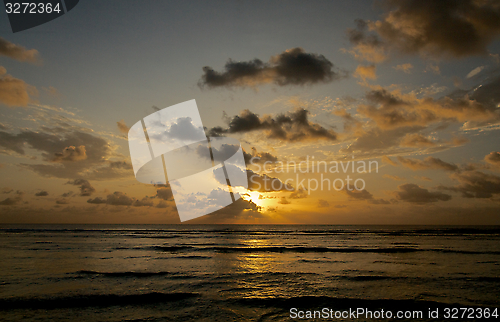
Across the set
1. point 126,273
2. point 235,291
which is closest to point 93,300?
point 126,273

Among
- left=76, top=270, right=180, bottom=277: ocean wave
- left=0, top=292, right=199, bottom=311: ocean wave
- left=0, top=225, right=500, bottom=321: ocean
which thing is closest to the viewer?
left=0, top=225, right=500, bottom=321: ocean

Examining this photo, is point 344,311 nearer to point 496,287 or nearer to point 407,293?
Result: point 407,293

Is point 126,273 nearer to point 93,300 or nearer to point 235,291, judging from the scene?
point 93,300

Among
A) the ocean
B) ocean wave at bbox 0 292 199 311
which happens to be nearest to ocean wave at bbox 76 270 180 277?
the ocean

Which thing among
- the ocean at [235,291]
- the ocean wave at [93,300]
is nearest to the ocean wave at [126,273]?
the ocean at [235,291]

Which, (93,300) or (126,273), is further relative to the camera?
(126,273)

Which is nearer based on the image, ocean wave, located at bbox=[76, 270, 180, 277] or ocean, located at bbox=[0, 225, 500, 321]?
ocean, located at bbox=[0, 225, 500, 321]

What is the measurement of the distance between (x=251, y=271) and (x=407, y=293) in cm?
1132

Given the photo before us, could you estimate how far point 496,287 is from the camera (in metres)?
15.1

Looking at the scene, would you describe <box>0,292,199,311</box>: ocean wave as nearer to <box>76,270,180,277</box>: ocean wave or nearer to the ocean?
the ocean

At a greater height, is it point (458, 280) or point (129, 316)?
point (129, 316)

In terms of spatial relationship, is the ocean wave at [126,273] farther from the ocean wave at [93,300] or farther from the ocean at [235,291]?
the ocean wave at [93,300]

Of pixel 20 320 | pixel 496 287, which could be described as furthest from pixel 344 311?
pixel 20 320

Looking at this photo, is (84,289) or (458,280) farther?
(458,280)
